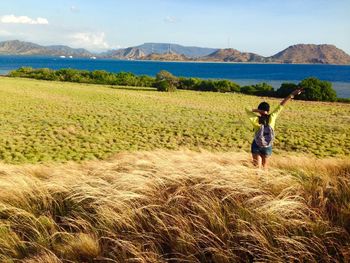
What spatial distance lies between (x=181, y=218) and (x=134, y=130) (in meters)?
13.3

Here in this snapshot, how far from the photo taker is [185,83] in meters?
45.0

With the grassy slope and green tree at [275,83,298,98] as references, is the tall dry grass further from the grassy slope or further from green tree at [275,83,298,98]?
green tree at [275,83,298,98]

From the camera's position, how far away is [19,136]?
45.6 feet

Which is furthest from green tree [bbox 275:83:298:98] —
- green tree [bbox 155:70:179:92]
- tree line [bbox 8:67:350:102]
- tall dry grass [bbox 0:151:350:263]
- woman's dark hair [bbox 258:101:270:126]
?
tall dry grass [bbox 0:151:350:263]

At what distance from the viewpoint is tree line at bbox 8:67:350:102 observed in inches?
1385

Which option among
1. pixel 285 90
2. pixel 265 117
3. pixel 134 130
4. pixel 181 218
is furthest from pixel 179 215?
pixel 285 90

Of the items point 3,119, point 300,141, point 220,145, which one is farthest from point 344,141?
point 3,119

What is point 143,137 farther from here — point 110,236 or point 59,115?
point 110,236

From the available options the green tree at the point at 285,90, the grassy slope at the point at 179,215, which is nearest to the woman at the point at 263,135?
the grassy slope at the point at 179,215

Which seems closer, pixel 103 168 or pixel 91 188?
pixel 91 188

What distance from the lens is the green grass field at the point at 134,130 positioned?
12.6m

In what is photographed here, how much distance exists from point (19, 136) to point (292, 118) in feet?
52.2

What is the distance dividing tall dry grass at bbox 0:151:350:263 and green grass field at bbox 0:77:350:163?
7.20 metres

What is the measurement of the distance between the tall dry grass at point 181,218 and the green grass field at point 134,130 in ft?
23.6
